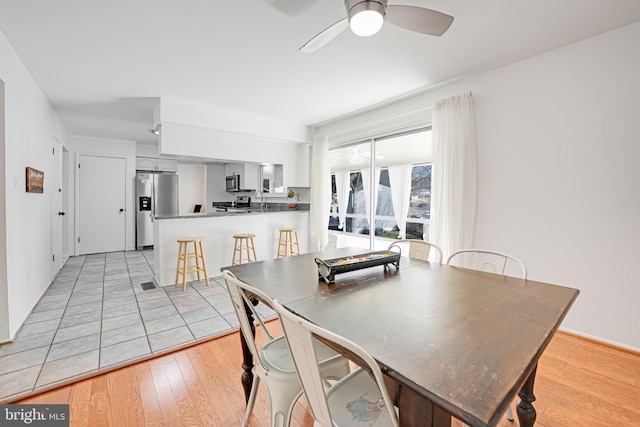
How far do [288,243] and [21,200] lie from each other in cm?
325

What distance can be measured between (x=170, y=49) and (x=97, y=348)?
251 cm

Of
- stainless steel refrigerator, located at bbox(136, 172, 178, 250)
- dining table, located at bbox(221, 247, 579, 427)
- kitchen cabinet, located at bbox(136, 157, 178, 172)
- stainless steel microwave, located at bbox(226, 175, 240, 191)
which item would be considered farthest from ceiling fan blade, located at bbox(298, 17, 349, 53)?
kitchen cabinet, located at bbox(136, 157, 178, 172)

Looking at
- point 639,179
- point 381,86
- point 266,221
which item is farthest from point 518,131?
point 266,221

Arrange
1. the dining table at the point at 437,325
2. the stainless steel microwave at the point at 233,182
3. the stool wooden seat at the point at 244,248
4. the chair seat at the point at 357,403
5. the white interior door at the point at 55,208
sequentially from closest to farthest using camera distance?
the dining table at the point at 437,325 → the chair seat at the point at 357,403 → the white interior door at the point at 55,208 → the stool wooden seat at the point at 244,248 → the stainless steel microwave at the point at 233,182

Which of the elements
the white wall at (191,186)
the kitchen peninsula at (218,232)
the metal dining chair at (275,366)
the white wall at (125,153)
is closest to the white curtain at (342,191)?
the kitchen peninsula at (218,232)

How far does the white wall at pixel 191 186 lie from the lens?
7.00 m

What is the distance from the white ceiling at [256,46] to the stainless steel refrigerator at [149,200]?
2596 mm

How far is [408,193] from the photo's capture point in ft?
13.3

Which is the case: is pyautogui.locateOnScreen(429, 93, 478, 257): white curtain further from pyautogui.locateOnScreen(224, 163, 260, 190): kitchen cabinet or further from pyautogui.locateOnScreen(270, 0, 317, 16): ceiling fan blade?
pyautogui.locateOnScreen(224, 163, 260, 190): kitchen cabinet

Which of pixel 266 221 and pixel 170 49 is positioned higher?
pixel 170 49

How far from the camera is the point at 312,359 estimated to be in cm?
84

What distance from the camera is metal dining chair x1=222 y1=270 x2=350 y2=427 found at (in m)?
1.19

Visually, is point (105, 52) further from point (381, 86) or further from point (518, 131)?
point (518, 131)

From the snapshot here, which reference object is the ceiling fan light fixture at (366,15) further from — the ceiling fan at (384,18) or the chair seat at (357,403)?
the chair seat at (357,403)
